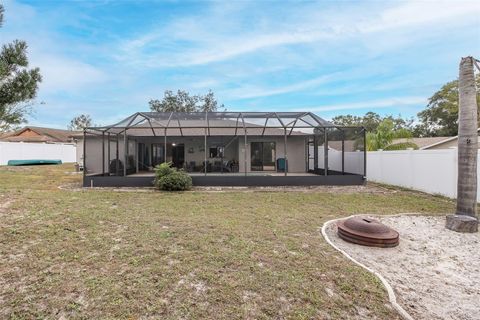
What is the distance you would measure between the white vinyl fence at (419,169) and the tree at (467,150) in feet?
9.20

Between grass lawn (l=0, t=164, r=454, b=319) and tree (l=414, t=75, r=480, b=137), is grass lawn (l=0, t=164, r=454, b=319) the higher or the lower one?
the lower one

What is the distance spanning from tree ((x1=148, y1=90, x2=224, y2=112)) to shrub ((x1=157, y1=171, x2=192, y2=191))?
872 inches

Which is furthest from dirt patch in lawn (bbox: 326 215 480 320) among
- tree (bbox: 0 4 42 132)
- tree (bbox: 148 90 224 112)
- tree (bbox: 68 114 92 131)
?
tree (bbox: 68 114 92 131)

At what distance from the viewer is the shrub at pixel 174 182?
377 inches

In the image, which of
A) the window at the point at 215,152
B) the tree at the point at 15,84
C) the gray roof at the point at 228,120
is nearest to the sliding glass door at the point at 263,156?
the gray roof at the point at 228,120

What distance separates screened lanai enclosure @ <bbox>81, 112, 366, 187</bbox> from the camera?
1092cm

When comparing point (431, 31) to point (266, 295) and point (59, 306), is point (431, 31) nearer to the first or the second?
point (266, 295)

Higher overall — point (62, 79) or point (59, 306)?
point (62, 79)

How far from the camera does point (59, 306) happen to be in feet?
8.06

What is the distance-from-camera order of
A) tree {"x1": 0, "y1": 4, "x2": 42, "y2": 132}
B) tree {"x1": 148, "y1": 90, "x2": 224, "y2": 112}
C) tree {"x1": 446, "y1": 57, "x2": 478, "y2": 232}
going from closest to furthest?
tree {"x1": 0, "y1": 4, "x2": 42, "y2": 132} → tree {"x1": 446, "y1": 57, "x2": 478, "y2": 232} → tree {"x1": 148, "y1": 90, "x2": 224, "y2": 112}

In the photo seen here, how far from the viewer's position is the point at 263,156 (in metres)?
15.5

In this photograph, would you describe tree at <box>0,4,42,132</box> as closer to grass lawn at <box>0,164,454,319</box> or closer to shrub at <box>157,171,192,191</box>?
grass lawn at <box>0,164,454,319</box>

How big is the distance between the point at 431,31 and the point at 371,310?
451 inches

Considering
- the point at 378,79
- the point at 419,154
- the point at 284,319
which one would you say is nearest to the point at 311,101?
the point at 378,79
